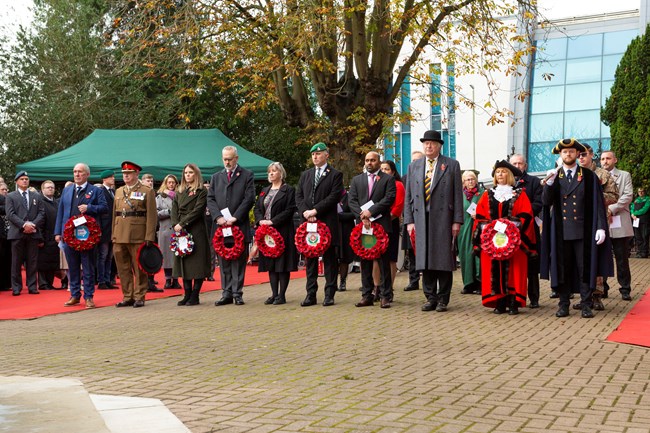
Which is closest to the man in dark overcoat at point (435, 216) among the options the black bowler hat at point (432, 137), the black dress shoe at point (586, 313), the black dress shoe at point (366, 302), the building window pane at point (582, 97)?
the black bowler hat at point (432, 137)

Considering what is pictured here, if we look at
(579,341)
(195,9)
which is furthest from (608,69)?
(579,341)

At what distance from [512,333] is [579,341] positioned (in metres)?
0.82

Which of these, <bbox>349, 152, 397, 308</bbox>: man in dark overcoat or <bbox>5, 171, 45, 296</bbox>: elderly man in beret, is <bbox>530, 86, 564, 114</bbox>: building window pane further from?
<bbox>349, 152, 397, 308</bbox>: man in dark overcoat

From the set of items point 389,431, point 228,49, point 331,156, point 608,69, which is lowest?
point 389,431

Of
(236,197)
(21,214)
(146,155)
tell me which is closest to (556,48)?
(146,155)

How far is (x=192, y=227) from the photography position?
44.3ft

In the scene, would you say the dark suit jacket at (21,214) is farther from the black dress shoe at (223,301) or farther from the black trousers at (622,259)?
the black trousers at (622,259)

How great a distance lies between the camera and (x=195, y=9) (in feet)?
66.2

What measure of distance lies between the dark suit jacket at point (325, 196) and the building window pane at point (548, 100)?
36.4 m

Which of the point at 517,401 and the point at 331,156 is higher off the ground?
the point at 331,156

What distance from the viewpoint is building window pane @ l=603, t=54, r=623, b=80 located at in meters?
45.5

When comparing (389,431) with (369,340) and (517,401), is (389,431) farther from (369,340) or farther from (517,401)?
(369,340)

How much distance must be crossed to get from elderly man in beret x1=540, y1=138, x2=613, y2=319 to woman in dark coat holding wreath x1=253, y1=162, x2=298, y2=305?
11.5 ft

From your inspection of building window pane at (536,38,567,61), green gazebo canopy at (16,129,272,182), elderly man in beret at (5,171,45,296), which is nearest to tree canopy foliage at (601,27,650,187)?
green gazebo canopy at (16,129,272,182)
